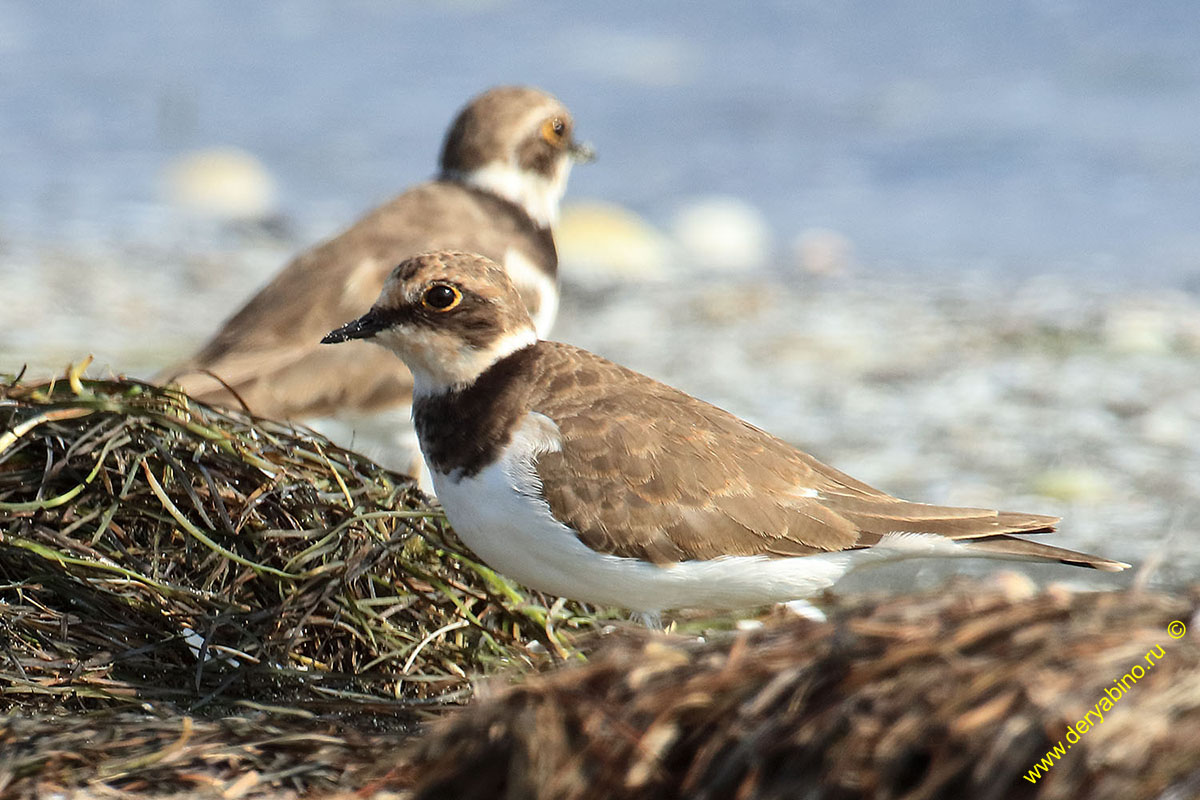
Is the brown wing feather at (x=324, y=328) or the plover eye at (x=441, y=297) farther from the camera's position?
the brown wing feather at (x=324, y=328)

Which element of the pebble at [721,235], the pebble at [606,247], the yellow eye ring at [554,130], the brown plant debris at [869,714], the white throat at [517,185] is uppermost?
the pebble at [721,235]

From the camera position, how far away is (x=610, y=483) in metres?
3.33

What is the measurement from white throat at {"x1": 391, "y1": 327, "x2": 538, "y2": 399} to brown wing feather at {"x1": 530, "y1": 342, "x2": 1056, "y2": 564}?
12cm

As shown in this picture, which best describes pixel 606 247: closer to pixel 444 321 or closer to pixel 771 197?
pixel 771 197

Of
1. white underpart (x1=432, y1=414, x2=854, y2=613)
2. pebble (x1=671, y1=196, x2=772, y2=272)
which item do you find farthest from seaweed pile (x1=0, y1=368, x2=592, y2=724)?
pebble (x1=671, y1=196, x2=772, y2=272)

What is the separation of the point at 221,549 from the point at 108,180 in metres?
11.5

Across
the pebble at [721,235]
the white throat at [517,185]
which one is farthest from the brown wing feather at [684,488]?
the pebble at [721,235]

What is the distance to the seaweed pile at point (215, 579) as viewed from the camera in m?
3.18

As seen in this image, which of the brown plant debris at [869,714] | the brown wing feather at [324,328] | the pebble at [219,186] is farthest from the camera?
the pebble at [219,186]

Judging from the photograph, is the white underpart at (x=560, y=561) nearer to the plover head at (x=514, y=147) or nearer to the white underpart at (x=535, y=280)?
the white underpart at (x=535, y=280)

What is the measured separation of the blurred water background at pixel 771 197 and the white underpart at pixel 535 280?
140 cm

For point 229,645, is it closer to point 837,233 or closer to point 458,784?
point 458,784

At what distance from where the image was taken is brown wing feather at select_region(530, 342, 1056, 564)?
3283 mm

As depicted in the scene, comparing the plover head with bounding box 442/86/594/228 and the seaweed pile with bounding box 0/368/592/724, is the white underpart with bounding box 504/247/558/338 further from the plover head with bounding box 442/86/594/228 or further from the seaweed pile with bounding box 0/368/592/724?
the seaweed pile with bounding box 0/368/592/724
